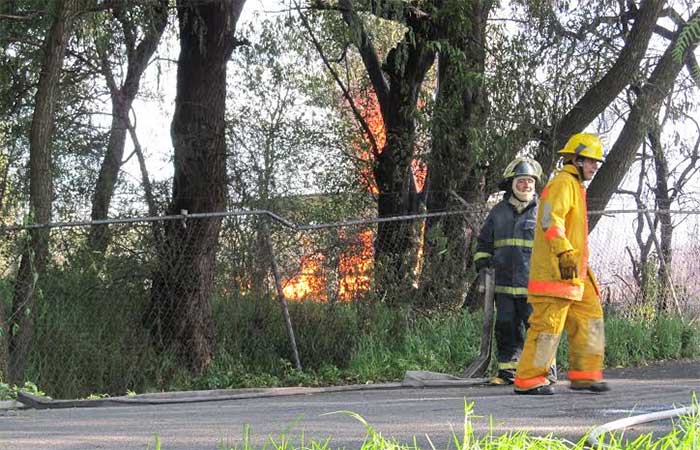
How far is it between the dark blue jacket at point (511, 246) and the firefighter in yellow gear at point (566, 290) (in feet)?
3.32

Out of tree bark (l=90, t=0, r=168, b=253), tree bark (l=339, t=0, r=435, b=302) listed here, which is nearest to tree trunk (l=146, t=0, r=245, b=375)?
tree bark (l=90, t=0, r=168, b=253)

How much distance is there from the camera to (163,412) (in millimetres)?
7207

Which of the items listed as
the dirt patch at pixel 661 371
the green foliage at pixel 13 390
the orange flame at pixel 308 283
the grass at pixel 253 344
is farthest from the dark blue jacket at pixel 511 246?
the green foliage at pixel 13 390

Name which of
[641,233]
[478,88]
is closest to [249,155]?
[478,88]

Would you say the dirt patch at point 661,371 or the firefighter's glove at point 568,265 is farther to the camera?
the dirt patch at point 661,371

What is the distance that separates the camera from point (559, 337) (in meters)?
7.88

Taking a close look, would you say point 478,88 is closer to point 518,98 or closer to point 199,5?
point 518,98

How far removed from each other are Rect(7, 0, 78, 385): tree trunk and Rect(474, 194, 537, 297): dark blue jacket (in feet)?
12.7

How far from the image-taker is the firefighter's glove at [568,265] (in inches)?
299

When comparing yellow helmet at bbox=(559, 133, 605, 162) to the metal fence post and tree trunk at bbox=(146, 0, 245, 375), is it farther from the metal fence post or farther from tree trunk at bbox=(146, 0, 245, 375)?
tree trunk at bbox=(146, 0, 245, 375)

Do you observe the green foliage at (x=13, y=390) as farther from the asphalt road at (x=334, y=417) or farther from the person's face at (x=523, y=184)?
the person's face at (x=523, y=184)

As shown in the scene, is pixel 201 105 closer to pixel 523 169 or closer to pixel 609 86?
pixel 523 169

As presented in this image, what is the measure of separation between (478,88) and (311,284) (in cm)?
338

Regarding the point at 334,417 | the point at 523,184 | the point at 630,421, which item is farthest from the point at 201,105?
the point at 630,421
